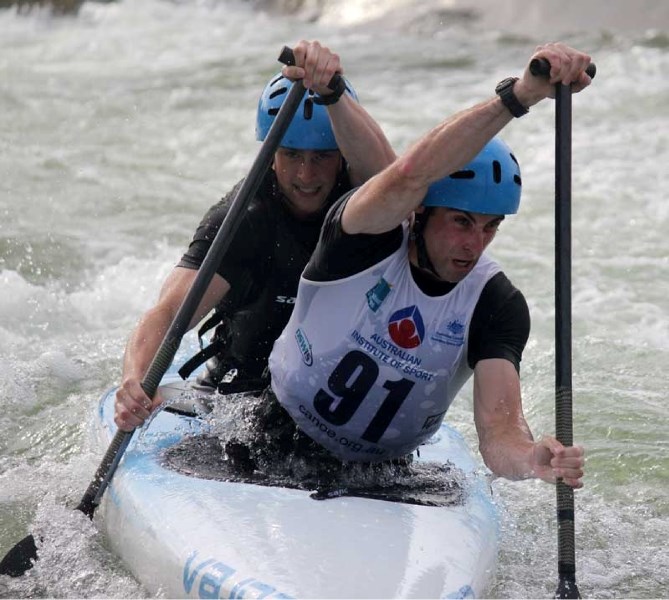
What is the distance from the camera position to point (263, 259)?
4.42 metres

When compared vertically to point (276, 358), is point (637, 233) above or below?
below

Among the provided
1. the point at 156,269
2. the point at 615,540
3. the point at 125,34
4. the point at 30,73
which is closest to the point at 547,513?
the point at 615,540

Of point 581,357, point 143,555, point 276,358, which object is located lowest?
point 581,357

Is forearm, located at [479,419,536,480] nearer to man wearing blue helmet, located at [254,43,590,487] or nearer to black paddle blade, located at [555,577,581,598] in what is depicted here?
man wearing blue helmet, located at [254,43,590,487]

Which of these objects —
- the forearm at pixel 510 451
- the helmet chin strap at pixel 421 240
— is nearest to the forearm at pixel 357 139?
the helmet chin strap at pixel 421 240

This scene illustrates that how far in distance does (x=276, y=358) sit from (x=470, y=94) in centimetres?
859

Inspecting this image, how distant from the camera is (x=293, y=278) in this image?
4.39 meters

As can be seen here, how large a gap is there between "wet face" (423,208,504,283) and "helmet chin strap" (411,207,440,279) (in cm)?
2

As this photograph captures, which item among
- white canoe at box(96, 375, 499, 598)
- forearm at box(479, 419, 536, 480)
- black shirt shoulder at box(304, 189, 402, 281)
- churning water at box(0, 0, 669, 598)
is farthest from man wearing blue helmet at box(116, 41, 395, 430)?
forearm at box(479, 419, 536, 480)

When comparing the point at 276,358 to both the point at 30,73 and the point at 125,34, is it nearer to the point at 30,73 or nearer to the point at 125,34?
the point at 30,73

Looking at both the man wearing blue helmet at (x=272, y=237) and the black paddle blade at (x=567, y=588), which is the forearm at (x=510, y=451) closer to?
the black paddle blade at (x=567, y=588)

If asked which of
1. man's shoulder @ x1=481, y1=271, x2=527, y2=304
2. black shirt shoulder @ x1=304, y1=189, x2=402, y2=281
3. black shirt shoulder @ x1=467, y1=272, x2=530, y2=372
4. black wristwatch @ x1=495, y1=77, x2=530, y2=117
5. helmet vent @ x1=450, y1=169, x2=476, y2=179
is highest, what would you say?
black wristwatch @ x1=495, y1=77, x2=530, y2=117

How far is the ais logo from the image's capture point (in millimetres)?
3816

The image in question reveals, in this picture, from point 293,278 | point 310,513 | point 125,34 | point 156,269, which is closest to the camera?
point 310,513
